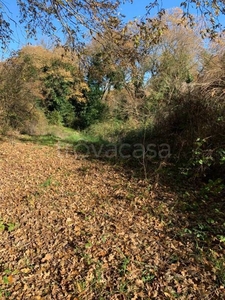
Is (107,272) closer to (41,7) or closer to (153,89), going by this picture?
(41,7)

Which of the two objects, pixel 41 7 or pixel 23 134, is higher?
pixel 41 7

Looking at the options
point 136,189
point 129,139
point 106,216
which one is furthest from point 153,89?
point 106,216

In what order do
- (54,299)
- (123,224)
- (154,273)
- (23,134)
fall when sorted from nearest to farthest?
(54,299)
(154,273)
(123,224)
(23,134)

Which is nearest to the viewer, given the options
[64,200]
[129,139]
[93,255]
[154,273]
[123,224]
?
[154,273]

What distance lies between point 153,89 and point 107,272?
37.5 feet

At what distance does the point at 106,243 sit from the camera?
134 inches

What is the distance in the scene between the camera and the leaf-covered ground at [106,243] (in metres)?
2.68

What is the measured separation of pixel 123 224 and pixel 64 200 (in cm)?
147

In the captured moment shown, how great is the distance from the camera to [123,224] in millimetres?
3865

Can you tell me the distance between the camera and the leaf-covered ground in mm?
2680

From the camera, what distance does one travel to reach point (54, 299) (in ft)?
8.52

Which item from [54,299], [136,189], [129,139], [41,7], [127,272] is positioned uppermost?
[41,7]

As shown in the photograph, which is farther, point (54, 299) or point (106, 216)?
point (106, 216)

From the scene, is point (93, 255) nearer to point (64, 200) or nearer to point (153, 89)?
point (64, 200)
